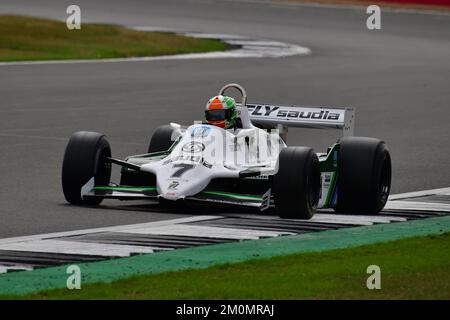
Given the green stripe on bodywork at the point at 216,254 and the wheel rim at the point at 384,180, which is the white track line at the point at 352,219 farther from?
the wheel rim at the point at 384,180

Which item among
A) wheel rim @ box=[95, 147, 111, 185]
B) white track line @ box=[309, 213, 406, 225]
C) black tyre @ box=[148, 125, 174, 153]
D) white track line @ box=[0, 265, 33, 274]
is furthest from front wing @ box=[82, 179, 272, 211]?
white track line @ box=[0, 265, 33, 274]

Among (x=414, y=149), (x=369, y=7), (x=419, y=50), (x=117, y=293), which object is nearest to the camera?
(x=117, y=293)

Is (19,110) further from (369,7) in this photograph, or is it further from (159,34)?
(369,7)

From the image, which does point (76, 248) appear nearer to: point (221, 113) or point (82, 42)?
point (221, 113)

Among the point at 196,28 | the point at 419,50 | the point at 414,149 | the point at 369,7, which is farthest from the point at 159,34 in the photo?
the point at 414,149

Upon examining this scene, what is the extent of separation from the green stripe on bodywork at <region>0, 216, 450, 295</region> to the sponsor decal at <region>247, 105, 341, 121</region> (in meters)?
2.04

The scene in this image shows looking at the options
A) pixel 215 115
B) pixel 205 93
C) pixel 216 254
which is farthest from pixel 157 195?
pixel 205 93

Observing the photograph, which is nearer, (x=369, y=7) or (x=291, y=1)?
(x=369, y=7)

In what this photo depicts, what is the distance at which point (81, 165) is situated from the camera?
46.4 feet

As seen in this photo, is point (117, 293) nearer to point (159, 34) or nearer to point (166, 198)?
point (166, 198)

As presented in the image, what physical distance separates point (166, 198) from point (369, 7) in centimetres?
3514

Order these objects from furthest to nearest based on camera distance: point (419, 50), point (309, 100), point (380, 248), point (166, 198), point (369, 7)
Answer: point (369, 7)
point (419, 50)
point (309, 100)
point (166, 198)
point (380, 248)

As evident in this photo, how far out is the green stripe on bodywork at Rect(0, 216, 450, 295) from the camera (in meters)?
10.4

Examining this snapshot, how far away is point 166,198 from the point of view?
44.7 feet
